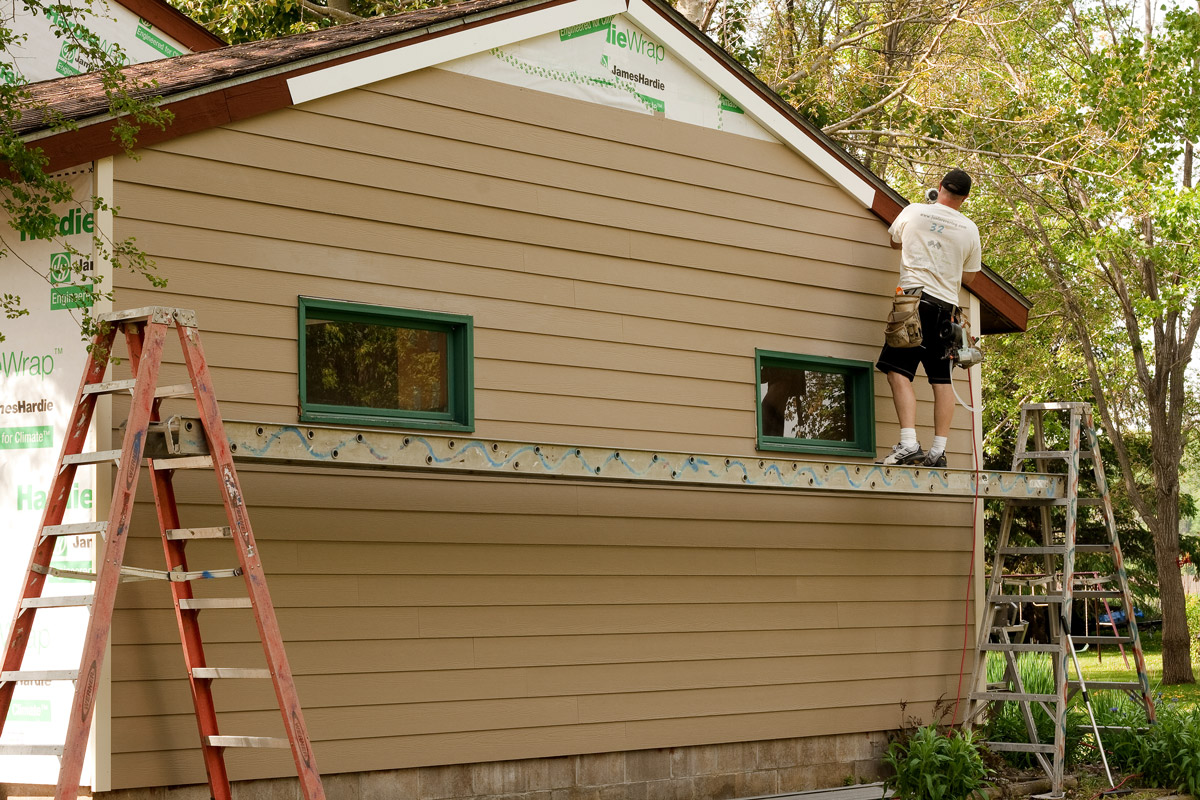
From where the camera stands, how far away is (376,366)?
22.3 ft

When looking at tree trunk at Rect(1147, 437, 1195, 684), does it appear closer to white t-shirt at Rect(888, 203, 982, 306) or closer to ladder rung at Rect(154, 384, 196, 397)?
white t-shirt at Rect(888, 203, 982, 306)

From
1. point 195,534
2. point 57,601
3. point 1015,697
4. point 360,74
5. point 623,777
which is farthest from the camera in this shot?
point 1015,697

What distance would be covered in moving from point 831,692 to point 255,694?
407 centimetres

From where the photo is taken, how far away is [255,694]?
620 centimetres

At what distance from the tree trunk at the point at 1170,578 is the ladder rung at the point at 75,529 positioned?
56.6 ft

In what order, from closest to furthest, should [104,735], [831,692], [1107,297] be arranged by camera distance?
[104,735] < [831,692] < [1107,297]

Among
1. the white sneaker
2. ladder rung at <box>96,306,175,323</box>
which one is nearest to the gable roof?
ladder rung at <box>96,306,175,323</box>

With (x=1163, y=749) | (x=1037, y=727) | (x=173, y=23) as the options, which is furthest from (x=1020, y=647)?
(x=173, y=23)

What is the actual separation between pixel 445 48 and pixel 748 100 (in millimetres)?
2386

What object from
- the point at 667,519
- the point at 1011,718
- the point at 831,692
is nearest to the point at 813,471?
the point at 667,519

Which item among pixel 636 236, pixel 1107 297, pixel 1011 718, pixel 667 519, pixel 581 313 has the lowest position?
pixel 1011 718

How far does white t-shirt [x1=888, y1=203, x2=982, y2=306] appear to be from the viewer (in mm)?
8656

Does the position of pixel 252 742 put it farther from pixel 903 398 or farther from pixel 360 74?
pixel 903 398

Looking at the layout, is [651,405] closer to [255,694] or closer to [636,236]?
[636,236]
